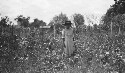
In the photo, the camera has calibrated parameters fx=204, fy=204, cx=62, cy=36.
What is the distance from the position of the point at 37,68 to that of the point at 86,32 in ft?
29.6

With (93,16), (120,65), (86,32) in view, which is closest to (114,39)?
(86,32)

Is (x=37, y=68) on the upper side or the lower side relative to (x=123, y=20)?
lower

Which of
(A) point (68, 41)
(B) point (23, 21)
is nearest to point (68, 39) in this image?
(A) point (68, 41)

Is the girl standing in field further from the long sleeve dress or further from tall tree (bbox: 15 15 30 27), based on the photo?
tall tree (bbox: 15 15 30 27)

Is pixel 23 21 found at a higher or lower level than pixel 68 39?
higher

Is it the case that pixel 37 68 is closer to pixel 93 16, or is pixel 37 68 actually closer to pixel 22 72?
pixel 22 72

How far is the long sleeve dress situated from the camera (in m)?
7.76

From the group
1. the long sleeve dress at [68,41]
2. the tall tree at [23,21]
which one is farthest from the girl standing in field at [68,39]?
the tall tree at [23,21]

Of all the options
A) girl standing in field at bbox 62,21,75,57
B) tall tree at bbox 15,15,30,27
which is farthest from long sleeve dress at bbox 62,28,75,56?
tall tree at bbox 15,15,30,27

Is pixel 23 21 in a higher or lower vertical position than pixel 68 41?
higher

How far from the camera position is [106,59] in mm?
6625

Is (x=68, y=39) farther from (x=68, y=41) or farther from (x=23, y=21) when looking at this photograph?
(x=23, y=21)

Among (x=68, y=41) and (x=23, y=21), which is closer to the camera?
(x=68, y=41)

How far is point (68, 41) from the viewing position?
7.84m
